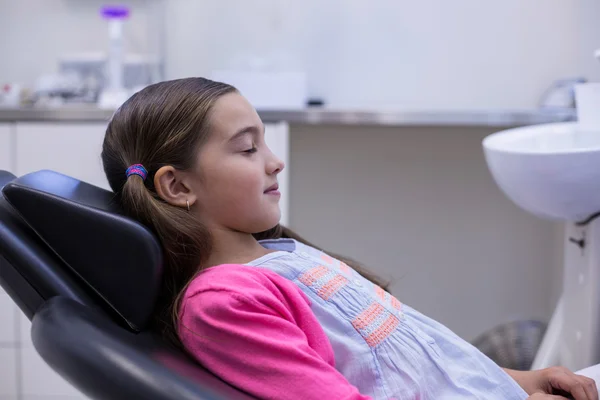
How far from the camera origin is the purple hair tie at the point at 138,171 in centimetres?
96

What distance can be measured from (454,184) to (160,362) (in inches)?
74.9

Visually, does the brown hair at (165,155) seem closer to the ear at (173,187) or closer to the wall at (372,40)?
the ear at (173,187)

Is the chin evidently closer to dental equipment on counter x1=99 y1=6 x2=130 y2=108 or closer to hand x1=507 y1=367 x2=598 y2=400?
hand x1=507 y1=367 x2=598 y2=400

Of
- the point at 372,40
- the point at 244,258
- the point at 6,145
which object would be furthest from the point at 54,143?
the point at 244,258

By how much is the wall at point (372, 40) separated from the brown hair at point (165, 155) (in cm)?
153

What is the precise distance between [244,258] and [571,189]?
73cm

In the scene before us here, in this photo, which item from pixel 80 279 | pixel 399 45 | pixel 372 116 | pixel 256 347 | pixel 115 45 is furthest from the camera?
pixel 399 45

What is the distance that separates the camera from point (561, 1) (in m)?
2.42

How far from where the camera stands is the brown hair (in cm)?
93

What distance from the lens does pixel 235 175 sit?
964mm

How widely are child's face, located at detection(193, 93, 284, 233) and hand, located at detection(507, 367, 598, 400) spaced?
17.7 inches

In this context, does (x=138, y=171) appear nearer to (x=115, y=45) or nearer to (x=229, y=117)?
(x=229, y=117)

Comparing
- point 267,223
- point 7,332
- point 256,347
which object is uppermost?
point 267,223

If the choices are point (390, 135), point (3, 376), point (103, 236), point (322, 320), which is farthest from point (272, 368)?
point (390, 135)
